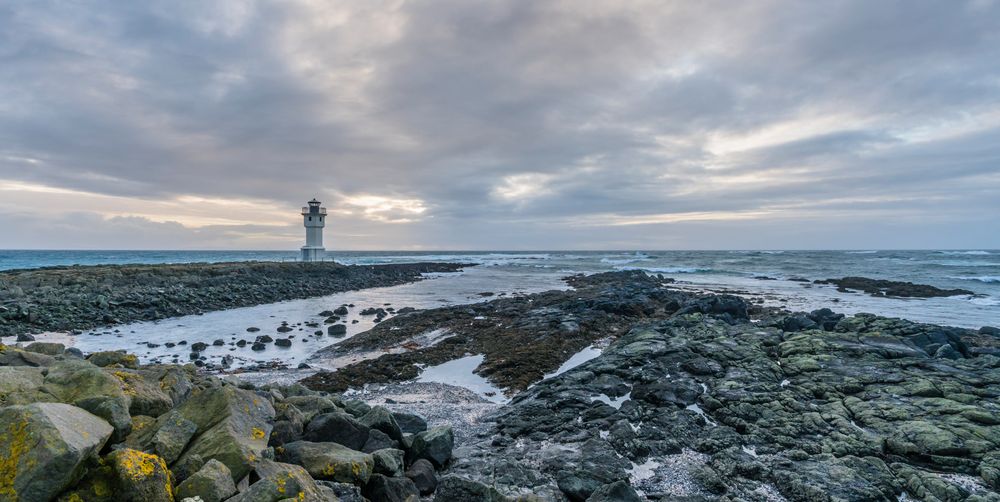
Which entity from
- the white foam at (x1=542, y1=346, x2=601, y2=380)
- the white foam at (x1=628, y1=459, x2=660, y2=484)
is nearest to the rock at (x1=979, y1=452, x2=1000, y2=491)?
the white foam at (x1=628, y1=459, x2=660, y2=484)

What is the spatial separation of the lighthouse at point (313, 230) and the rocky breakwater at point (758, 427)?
1737 inches

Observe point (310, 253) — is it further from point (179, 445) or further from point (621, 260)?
point (621, 260)

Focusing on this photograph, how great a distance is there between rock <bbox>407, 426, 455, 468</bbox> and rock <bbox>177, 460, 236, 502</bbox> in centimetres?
261

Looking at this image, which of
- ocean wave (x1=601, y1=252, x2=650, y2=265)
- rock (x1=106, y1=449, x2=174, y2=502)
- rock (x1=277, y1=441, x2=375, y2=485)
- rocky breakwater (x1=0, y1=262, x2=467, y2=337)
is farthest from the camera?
ocean wave (x1=601, y1=252, x2=650, y2=265)

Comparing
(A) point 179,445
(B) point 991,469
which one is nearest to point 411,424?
(A) point 179,445

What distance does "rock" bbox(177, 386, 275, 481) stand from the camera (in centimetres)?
408

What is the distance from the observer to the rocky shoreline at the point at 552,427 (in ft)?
12.2

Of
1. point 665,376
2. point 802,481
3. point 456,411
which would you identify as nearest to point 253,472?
point 456,411

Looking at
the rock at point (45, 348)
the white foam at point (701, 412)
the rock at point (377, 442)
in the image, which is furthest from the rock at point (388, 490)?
the rock at point (45, 348)

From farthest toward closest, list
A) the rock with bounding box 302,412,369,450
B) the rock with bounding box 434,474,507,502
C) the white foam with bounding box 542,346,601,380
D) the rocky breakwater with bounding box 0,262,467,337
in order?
the rocky breakwater with bounding box 0,262,467,337
the white foam with bounding box 542,346,601,380
the rock with bounding box 302,412,369,450
the rock with bounding box 434,474,507,502

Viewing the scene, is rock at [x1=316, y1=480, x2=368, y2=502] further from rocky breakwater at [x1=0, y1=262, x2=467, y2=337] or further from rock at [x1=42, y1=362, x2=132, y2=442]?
rocky breakwater at [x1=0, y1=262, x2=467, y2=337]

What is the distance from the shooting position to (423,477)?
5.41 m

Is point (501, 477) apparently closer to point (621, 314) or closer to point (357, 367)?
point (357, 367)

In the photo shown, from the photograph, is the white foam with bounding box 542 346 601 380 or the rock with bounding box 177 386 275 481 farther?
the white foam with bounding box 542 346 601 380
